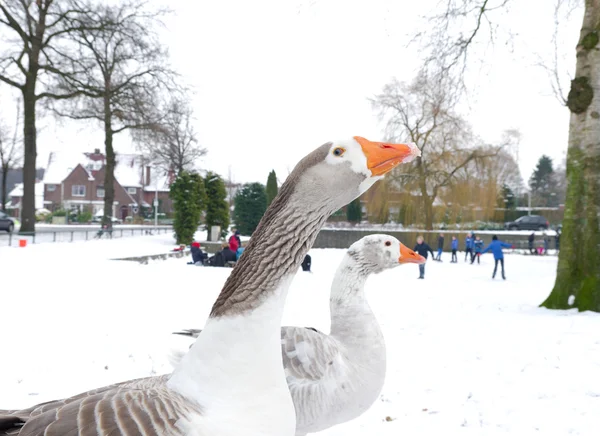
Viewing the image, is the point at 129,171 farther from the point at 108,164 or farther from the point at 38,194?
the point at 108,164

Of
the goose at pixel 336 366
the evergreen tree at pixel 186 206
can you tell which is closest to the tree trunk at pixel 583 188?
the goose at pixel 336 366

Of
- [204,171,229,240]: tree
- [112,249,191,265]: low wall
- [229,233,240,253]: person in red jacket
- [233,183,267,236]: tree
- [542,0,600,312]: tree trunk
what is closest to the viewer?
[542,0,600,312]: tree trunk

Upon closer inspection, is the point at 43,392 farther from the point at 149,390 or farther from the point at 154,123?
the point at 154,123

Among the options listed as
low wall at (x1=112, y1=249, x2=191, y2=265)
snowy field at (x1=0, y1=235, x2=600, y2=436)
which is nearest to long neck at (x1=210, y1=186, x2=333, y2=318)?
snowy field at (x1=0, y1=235, x2=600, y2=436)

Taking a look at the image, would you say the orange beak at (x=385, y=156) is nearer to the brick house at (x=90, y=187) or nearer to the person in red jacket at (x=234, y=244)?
the person in red jacket at (x=234, y=244)

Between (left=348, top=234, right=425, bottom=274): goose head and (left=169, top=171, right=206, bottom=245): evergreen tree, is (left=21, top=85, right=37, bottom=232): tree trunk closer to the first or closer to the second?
(left=169, top=171, right=206, bottom=245): evergreen tree

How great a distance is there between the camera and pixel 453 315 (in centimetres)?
938

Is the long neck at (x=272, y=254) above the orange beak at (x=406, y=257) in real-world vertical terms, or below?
above

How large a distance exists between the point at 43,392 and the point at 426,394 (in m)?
3.88

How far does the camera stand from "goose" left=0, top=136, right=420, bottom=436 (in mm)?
1432

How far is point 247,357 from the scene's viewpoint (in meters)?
1.57

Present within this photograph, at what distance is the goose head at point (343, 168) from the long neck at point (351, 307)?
1.78m

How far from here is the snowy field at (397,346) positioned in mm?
4355

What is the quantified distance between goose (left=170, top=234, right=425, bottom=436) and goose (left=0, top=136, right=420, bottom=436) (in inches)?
48.1
